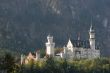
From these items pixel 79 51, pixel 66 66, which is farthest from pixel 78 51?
pixel 66 66

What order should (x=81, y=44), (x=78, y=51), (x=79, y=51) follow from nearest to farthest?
(x=79, y=51), (x=78, y=51), (x=81, y=44)

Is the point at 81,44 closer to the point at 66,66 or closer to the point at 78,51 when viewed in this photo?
the point at 78,51

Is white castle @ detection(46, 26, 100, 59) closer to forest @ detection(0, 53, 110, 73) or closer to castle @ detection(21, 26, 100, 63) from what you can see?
castle @ detection(21, 26, 100, 63)

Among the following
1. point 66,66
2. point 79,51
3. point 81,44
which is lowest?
point 66,66

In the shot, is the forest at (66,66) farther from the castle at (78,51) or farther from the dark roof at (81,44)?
the dark roof at (81,44)

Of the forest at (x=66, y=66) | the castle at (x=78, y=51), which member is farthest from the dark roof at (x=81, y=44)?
the forest at (x=66, y=66)

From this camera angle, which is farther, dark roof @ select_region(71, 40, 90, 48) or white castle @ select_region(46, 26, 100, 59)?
dark roof @ select_region(71, 40, 90, 48)

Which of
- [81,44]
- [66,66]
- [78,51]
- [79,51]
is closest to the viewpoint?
[66,66]

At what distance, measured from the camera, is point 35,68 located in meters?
161

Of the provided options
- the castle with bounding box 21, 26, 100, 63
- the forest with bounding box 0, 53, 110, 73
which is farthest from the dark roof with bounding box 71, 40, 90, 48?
the forest with bounding box 0, 53, 110, 73

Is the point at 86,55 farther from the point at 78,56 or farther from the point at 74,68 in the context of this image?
the point at 74,68

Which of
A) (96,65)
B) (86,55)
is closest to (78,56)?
(86,55)

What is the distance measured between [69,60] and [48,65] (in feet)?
44.5

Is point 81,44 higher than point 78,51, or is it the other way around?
point 81,44
